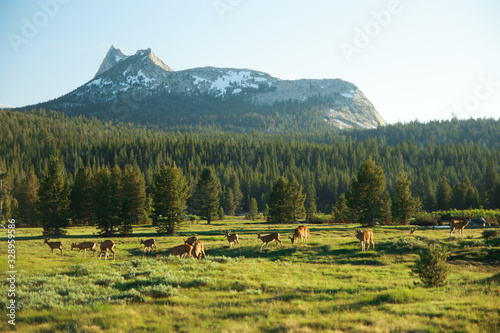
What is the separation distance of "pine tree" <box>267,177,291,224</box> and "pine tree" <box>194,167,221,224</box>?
12775mm

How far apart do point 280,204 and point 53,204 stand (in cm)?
4247

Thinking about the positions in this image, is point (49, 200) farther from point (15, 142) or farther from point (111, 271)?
point (15, 142)

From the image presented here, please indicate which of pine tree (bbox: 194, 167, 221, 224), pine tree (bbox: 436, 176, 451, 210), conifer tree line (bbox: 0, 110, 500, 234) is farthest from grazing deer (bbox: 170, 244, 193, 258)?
pine tree (bbox: 436, 176, 451, 210)

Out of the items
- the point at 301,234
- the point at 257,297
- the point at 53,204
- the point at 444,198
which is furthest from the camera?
the point at 444,198

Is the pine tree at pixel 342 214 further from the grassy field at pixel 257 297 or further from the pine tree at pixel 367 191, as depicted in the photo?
the grassy field at pixel 257 297

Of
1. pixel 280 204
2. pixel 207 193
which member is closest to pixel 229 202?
pixel 207 193

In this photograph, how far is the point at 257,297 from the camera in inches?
562

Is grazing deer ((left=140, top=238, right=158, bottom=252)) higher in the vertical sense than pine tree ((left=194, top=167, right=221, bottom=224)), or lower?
lower

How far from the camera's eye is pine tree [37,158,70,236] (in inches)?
1858

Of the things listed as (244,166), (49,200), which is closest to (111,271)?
(49,200)

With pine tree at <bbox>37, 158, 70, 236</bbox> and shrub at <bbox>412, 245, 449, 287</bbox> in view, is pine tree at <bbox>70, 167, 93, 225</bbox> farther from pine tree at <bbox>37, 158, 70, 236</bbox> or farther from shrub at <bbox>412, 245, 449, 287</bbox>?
shrub at <bbox>412, 245, 449, 287</bbox>

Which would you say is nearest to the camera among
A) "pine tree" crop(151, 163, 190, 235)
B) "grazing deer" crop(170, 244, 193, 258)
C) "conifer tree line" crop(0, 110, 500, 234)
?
"grazing deer" crop(170, 244, 193, 258)

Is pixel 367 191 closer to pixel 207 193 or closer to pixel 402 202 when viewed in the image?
pixel 402 202

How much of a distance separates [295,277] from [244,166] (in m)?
149
